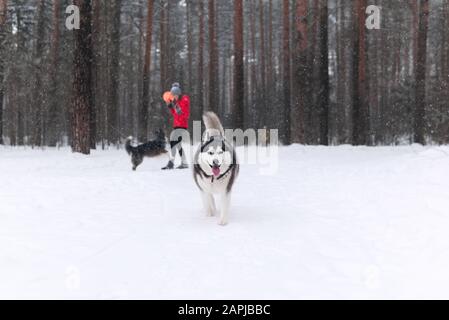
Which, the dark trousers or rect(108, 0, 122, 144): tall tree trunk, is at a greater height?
rect(108, 0, 122, 144): tall tree trunk

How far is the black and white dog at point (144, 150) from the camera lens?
980cm

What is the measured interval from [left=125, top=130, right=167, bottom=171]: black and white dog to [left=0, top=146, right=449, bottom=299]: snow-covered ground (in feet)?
6.45

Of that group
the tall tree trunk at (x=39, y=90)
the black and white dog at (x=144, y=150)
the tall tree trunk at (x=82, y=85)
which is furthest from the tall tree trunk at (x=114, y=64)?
the black and white dog at (x=144, y=150)

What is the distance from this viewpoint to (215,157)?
482cm

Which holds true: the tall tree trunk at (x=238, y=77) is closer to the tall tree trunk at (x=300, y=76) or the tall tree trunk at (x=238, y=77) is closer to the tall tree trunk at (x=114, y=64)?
the tall tree trunk at (x=300, y=76)

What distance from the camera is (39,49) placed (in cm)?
2470

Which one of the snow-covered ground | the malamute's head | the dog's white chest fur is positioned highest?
the malamute's head

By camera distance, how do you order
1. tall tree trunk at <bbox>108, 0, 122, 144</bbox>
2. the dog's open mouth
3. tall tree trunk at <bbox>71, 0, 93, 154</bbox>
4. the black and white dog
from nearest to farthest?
the dog's open mouth
the black and white dog
tall tree trunk at <bbox>71, 0, 93, 154</bbox>
tall tree trunk at <bbox>108, 0, 122, 144</bbox>

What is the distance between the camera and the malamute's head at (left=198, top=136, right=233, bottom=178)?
4.82m

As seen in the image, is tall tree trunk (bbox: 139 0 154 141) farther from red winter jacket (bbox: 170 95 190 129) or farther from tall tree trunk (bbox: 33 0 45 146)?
red winter jacket (bbox: 170 95 190 129)

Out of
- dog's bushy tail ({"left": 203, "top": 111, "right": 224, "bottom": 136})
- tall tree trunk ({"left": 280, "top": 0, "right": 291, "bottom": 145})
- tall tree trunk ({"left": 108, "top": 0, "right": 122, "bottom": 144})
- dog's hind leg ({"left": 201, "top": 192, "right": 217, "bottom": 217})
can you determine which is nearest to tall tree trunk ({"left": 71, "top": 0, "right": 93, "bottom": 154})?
dog's bushy tail ({"left": 203, "top": 111, "right": 224, "bottom": 136})

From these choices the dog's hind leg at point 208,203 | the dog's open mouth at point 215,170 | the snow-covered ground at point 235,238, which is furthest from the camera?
the dog's hind leg at point 208,203

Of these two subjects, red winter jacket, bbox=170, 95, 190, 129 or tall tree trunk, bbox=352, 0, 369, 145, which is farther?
tall tree trunk, bbox=352, 0, 369, 145

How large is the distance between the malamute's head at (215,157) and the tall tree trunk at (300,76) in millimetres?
9116
